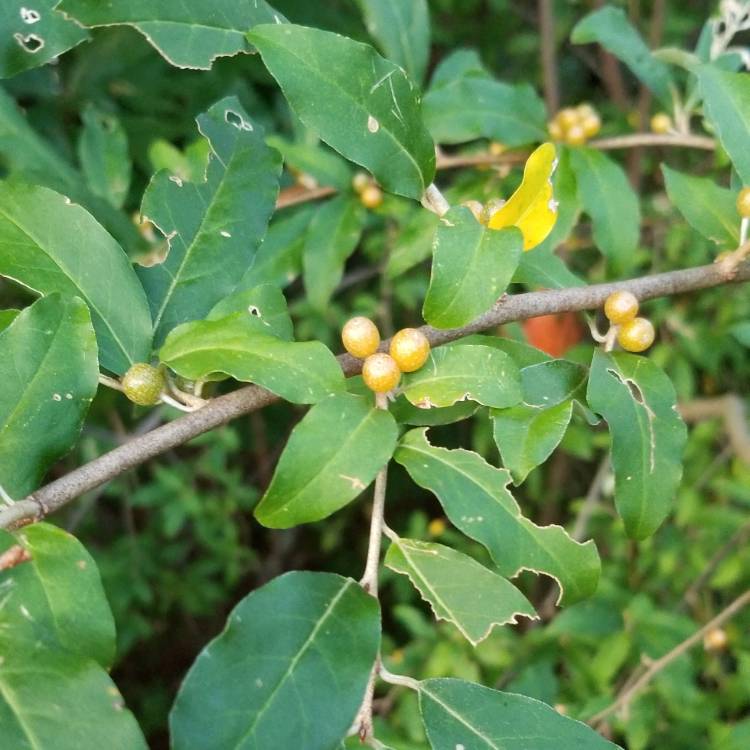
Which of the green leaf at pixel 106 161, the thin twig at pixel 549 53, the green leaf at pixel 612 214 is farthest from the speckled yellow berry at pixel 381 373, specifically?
the thin twig at pixel 549 53

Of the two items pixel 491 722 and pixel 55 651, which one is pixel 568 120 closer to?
pixel 491 722

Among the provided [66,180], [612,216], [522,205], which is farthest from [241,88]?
[522,205]

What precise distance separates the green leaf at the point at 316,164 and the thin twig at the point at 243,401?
0.59 meters

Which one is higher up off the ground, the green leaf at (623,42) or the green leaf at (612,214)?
the green leaf at (623,42)

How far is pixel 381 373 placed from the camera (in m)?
0.68

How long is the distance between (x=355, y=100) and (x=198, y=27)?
0.17 meters

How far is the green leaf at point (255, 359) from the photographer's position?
635mm

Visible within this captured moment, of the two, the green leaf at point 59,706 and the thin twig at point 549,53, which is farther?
the thin twig at point 549,53

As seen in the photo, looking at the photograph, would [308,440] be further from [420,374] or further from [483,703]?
[483,703]

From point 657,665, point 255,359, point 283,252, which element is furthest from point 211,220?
point 657,665

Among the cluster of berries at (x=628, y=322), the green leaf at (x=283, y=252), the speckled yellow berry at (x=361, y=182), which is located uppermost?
the cluster of berries at (x=628, y=322)

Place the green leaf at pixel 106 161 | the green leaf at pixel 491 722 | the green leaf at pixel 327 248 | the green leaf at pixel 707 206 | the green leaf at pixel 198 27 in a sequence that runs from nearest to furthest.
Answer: the green leaf at pixel 491 722 → the green leaf at pixel 198 27 → the green leaf at pixel 707 206 → the green leaf at pixel 327 248 → the green leaf at pixel 106 161

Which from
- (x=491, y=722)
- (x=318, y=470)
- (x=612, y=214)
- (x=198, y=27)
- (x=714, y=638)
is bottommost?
(x=714, y=638)

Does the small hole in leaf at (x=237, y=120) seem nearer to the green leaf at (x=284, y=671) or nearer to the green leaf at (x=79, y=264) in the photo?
the green leaf at (x=79, y=264)
